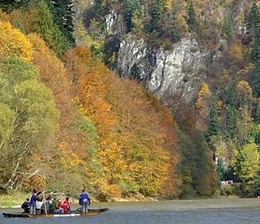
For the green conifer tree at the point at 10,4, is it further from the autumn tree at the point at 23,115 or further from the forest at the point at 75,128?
the autumn tree at the point at 23,115

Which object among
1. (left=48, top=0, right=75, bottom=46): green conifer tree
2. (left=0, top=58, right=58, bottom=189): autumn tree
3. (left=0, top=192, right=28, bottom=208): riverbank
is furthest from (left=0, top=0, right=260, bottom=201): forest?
(left=0, top=192, right=28, bottom=208): riverbank

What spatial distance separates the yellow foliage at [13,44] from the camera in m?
96.2

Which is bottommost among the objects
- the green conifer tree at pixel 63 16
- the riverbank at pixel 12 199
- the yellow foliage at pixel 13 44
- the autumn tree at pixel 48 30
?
the riverbank at pixel 12 199

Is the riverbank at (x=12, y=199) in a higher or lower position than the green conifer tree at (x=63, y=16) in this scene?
lower

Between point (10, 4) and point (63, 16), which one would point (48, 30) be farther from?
point (63, 16)

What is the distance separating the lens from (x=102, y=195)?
10525 centimetres

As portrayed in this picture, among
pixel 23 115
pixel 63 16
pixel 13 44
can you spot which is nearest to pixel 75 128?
pixel 13 44

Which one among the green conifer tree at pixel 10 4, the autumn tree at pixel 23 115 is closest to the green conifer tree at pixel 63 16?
the green conifer tree at pixel 10 4

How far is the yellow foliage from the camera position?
9624cm

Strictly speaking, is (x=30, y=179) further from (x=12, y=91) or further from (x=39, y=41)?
(x=39, y=41)

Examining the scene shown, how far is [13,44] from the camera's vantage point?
97.3 m

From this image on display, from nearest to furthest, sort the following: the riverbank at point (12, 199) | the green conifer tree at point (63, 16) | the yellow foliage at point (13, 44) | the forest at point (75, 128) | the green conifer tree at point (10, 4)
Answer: the riverbank at point (12, 199) < the forest at point (75, 128) < the yellow foliage at point (13, 44) < the green conifer tree at point (10, 4) < the green conifer tree at point (63, 16)

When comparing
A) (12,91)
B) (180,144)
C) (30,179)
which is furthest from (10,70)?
(180,144)

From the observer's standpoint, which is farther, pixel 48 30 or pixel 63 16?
pixel 63 16
